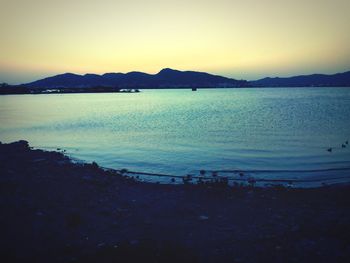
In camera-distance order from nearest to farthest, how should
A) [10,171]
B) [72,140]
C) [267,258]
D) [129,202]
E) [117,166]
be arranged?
1. [267,258]
2. [129,202]
3. [10,171]
4. [117,166]
5. [72,140]

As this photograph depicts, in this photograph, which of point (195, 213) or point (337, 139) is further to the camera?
point (337, 139)

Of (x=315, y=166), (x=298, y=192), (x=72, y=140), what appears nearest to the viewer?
(x=298, y=192)

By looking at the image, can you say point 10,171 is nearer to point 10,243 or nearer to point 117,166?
point 117,166

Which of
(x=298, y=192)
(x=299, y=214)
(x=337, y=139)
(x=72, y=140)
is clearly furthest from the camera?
(x=72, y=140)

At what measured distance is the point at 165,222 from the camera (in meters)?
10.6

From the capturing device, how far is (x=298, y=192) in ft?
46.2

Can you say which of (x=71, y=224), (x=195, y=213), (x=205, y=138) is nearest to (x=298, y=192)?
(x=195, y=213)

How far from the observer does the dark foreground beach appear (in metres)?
8.19

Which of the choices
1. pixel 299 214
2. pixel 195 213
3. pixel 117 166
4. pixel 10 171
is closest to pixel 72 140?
pixel 117 166

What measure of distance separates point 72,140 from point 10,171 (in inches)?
679

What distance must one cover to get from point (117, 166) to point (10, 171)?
7.21m

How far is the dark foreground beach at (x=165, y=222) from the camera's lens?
819cm

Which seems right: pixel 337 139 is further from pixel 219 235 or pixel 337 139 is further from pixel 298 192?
pixel 219 235

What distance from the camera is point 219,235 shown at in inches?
372
